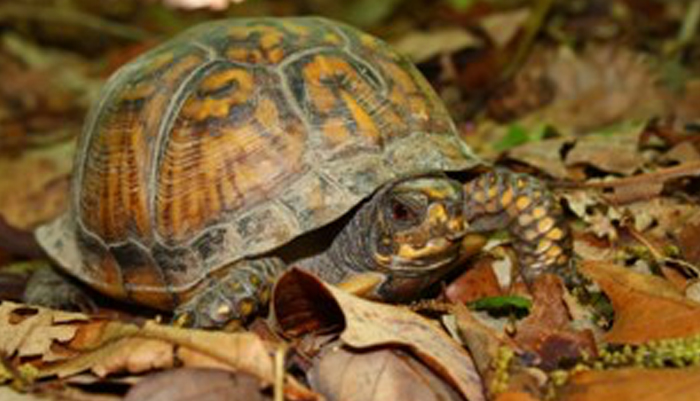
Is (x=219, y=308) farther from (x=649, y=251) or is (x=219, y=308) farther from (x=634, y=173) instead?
(x=634, y=173)

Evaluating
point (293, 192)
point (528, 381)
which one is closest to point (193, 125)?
point (293, 192)

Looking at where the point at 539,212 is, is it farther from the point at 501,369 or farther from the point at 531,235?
the point at 501,369

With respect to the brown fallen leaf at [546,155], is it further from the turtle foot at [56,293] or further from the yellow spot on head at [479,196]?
the turtle foot at [56,293]

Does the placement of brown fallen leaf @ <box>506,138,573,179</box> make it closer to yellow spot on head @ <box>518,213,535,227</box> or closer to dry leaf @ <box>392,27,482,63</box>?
yellow spot on head @ <box>518,213,535,227</box>

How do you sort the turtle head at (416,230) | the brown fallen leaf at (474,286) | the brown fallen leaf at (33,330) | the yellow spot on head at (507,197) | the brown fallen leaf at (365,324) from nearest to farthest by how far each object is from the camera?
the brown fallen leaf at (365,324), the brown fallen leaf at (33,330), the turtle head at (416,230), the brown fallen leaf at (474,286), the yellow spot on head at (507,197)

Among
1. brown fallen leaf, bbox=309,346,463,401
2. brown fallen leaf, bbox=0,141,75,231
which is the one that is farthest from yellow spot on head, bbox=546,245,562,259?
brown fallen leaf, bbox=0,141,75,231

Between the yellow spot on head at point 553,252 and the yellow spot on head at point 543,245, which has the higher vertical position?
the yellow spot on head at point 543,245

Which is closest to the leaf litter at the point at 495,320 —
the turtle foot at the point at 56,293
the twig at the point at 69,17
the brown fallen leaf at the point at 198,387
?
the brown fallen leaf at the point at 198,387
